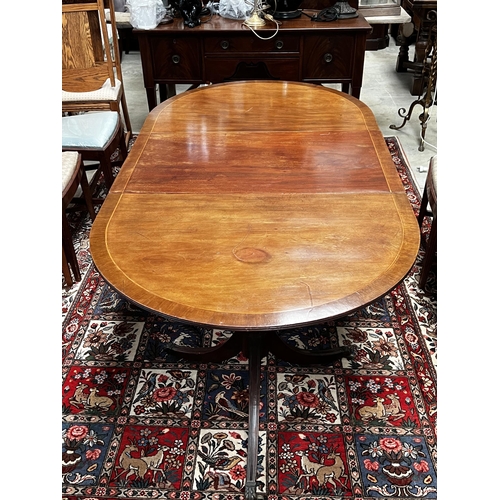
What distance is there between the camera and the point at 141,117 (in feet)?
12.5

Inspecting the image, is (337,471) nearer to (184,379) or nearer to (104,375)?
(184,379)

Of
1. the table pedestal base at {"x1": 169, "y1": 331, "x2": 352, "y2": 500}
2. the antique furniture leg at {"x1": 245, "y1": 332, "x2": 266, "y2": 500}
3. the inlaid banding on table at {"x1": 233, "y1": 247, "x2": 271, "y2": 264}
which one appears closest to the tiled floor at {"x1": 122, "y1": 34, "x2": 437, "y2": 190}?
the table pedestal base at {"x1": 169, "y1": 331, "x2": 352, "y2": 500}

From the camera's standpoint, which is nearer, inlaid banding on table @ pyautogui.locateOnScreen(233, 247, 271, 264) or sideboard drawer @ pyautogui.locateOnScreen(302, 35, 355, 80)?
inlaid banding on table @ pyautogui.locateOnScreen(233, 247, 271, 264)

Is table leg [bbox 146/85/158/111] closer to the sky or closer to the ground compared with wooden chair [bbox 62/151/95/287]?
closer to the sky

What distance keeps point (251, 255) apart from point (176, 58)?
2.14 m

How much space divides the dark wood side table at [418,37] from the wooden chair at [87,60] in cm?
228

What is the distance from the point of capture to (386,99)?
13.5 ft

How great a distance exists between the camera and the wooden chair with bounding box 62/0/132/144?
2686 millimetres

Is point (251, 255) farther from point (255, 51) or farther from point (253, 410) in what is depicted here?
point (255, 51)

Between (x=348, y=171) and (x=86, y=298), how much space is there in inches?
50.8

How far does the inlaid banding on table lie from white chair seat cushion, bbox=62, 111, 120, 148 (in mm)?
1419

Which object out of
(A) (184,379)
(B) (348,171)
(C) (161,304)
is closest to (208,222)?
(C) (161,304)

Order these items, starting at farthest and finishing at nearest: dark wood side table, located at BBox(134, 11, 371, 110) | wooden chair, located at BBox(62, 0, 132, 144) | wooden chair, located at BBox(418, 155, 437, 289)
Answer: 1. dark wood side table, located at BBox(134, 11, 371, 110)
2. wooden chair, located at BBox(62, 0, 132, 144)
3. wooden chair, located at BBox(418, 155, 437, 289)

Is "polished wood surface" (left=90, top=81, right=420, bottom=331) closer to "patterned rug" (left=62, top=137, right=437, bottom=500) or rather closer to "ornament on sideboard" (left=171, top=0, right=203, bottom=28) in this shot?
"patterned rug" (left=62, top=137, right=437, bottom=500)
